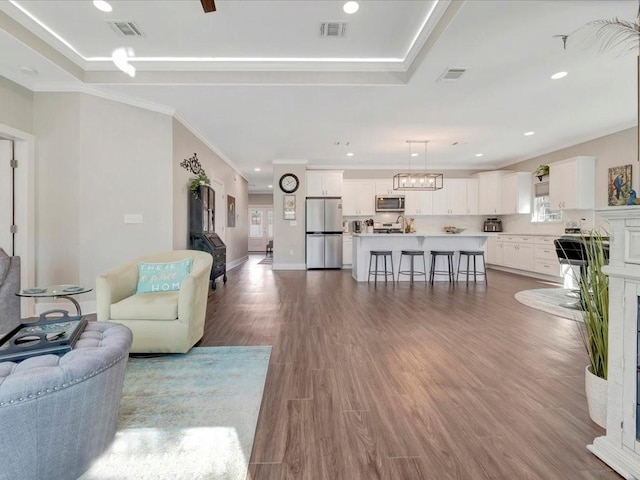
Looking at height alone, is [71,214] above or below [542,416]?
above

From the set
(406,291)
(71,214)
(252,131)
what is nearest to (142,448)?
(71,214)

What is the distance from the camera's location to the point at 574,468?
142 centimetres

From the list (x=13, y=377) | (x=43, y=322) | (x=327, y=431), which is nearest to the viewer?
(x=13, y=377)

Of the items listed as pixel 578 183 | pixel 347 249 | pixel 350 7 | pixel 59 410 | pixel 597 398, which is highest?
pixel 350 7

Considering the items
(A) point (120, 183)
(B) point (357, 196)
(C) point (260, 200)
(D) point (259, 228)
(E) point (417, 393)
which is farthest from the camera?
(D) point (259, 228)

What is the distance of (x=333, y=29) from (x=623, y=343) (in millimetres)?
3310

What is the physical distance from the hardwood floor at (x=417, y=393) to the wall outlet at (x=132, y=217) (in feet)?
5.49

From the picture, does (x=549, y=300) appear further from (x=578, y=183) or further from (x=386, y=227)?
(x=386, y=227)

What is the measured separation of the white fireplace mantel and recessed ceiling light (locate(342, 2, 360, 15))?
8.36 feet

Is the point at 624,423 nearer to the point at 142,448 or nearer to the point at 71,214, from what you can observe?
the point at 142,448

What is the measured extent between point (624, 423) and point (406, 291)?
3.87 metres

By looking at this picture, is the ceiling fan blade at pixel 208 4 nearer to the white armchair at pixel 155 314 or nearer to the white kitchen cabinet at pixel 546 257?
the white armchair at pixel 155 314

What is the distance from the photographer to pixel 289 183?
8.15m

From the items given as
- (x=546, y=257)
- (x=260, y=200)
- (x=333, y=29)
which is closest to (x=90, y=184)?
(x=333, y=29)
